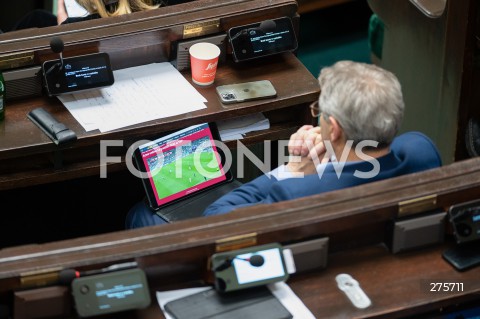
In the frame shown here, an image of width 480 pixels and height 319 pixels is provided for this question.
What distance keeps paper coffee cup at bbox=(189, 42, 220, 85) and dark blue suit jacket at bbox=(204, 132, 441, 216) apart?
594 millimetres

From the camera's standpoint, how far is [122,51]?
3.57 meters

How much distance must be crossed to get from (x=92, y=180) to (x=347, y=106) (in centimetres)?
140

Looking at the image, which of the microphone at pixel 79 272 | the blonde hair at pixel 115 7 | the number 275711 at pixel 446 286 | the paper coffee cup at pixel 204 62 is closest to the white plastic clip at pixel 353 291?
the number 275711 at pixel 446 286

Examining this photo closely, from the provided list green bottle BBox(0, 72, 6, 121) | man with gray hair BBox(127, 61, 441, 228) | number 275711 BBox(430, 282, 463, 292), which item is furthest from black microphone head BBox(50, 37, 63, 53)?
number 275711 BBox(430, 282, 463, 292)

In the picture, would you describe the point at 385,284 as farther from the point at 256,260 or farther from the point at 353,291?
the point at 256,260

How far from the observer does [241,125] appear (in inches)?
140

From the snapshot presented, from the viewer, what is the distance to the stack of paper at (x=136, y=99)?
337 centimetres

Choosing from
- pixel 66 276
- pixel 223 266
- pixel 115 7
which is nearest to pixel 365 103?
pixel 223 266

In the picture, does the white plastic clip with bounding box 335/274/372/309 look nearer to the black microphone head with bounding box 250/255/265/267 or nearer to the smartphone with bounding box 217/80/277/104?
the black microphone head with bounding box 250/255/265/267

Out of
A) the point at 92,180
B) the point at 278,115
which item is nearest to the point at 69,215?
the point at 92,180

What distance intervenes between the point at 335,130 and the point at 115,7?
1502 mm

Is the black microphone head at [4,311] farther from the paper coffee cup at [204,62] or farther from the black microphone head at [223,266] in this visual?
the paper coffee cup at [204,62]

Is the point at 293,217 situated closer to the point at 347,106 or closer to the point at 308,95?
the point at 347,106

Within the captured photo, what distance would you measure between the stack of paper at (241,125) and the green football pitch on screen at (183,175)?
117 millimetres
